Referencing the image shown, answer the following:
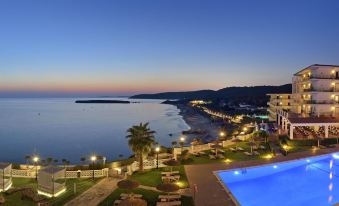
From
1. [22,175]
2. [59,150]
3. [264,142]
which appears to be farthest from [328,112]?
[59,150]

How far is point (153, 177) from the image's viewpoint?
23.1m

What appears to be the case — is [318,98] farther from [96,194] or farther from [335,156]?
[96,194]

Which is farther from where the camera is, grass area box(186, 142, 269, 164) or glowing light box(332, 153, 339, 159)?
glowing light box(332, 153, 339, 159)

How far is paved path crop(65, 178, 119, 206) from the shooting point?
1794 centimetres

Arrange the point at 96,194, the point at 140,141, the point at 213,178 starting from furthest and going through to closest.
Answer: the point at 140,141 < the point at 213,178 < the point at 96,194

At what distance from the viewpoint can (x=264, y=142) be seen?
35594 millimetres

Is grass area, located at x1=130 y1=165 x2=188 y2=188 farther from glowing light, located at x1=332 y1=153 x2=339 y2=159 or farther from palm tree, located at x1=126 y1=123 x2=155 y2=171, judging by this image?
glowing light, located at x1=332 y1=153 x2=339 y2=159

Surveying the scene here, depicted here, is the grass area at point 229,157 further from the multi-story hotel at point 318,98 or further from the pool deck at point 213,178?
the multi-story hotel at point 318,98

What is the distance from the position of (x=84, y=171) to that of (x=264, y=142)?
22.6 meters

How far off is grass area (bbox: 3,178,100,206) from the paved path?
51 centimetres

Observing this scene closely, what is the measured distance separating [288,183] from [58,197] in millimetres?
17842

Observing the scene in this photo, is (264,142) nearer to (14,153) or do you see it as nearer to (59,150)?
(59,150)

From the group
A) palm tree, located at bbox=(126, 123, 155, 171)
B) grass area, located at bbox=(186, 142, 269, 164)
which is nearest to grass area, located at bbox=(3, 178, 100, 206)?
→ palm tree, located at bbox=(126, 123, 155, 171)

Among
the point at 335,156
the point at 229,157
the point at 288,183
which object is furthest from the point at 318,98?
the point at 288,183
